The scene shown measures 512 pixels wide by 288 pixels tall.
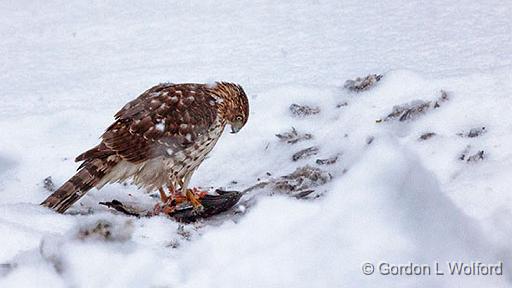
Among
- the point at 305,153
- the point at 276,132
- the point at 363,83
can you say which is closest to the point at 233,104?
the point at 276,132

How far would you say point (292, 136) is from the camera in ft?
→ 19.9

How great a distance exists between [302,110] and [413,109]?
947 mm

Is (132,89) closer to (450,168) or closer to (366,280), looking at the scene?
(450,168)

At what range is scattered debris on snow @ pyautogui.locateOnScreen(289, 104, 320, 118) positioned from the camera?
6270mm

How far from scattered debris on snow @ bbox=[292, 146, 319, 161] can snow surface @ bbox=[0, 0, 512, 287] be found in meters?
0.05

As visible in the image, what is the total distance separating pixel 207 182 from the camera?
235 inches

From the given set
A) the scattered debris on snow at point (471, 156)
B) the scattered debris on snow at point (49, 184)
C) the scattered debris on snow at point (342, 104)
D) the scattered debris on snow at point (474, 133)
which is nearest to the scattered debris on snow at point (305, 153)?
the scattered debris on snow at point (342, 104)

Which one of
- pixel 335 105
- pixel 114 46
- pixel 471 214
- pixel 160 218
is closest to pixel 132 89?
pixel 114 46

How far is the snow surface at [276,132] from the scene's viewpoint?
12.1 feet

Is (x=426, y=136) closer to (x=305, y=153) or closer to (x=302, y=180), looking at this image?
(x=302, y=180)

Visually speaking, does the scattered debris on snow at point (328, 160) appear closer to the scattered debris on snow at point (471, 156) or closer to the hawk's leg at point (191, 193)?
the hawk's leg at point (191, 193)

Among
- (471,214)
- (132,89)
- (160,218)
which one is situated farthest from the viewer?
(132,89)

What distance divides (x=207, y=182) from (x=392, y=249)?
2475 mm

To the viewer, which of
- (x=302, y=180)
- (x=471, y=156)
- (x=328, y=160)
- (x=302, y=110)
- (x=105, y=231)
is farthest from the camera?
(x=302, y=110)
